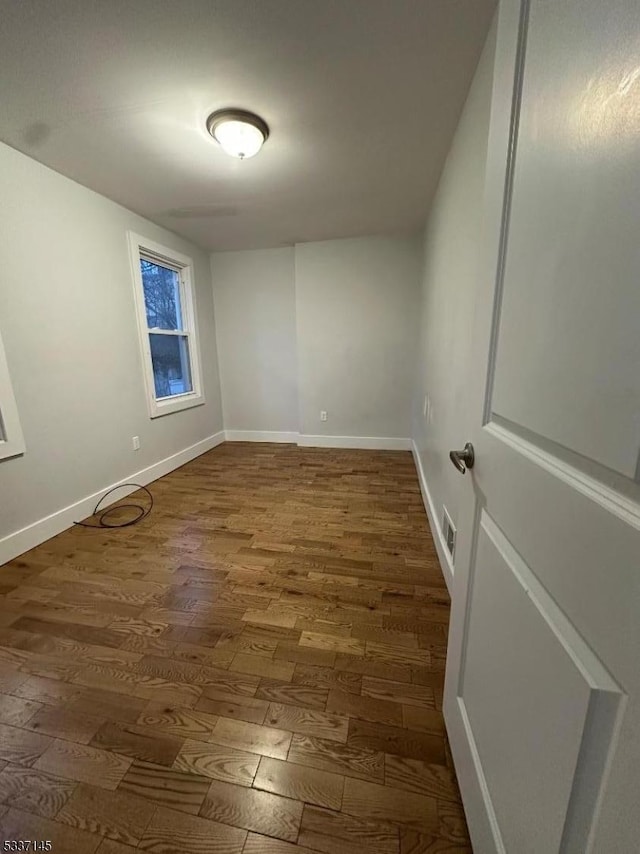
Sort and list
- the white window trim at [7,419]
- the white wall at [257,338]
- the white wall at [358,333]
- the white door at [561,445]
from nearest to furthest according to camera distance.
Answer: the white door at [561,445]
the white window trim at [7,419]
the white wall at [358,333]
the white wall at [257,338]

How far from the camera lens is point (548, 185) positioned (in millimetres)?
527

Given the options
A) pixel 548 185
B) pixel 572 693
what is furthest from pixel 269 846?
pixel 548 185

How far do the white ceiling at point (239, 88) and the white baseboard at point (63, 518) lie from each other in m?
2.23

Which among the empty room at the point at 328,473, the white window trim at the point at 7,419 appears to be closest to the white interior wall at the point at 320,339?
the empty room at the point at 328,473

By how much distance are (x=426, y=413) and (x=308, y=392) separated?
5.52 ft

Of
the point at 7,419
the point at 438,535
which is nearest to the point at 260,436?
the point at 7,419

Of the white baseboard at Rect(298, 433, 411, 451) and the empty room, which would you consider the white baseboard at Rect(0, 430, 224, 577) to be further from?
the white baseboard at Rect(298, 433, 411, 451)

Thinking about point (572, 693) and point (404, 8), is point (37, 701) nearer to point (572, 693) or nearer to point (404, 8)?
point (572, 693)

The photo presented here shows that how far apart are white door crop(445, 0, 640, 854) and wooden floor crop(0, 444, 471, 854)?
0.33 m

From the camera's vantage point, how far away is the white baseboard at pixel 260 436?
14.1 ft

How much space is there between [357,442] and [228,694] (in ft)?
10.0

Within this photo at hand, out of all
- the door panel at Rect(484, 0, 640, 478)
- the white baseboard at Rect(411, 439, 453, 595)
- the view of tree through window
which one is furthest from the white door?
the view of tree through window

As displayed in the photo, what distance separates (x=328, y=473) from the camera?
3225 mm

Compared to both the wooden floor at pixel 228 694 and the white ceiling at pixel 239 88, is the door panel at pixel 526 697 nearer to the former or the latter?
the wooden floor at pixel 228 694
